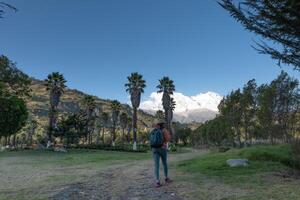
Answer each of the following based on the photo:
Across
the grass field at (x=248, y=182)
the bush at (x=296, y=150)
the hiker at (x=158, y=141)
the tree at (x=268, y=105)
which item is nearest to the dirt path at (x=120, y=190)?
the grass field at (x=248, y=182)

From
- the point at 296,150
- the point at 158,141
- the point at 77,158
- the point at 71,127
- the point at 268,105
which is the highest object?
the point at 268,105

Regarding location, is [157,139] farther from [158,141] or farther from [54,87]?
[54,87]

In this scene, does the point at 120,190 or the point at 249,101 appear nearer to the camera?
Answer: the point at 120,190

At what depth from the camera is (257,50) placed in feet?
31.8

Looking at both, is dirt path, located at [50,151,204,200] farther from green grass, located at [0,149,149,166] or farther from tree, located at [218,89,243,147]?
tree, located at [218,89,243,147]

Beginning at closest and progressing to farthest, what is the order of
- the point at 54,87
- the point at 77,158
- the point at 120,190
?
the point at 120,190 < the point at 77,158 < the point at 54,87

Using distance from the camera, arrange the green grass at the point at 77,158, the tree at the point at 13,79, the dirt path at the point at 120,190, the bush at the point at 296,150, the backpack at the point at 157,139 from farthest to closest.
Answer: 1. the green grass at the point at 77,158
2. the tree at the point at 13,79
3. the bush at the point at 296,150
4. the backpack at the point at 157,139
5. the dirt path at the point at 120,190

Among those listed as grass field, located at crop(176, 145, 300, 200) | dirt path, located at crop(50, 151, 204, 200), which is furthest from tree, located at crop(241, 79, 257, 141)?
dirt path, located at crop(50, 151, 204, 200)

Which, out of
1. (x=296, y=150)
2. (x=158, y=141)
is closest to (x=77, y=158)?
(x=158, y=141)

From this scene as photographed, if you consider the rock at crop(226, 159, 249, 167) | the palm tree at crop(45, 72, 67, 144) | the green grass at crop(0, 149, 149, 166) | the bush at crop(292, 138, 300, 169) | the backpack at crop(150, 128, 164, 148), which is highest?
the palm tree at crop(45, 72, 67, 144)

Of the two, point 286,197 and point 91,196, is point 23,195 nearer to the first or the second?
point 91,196

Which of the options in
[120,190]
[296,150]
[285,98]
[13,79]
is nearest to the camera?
[120,190]

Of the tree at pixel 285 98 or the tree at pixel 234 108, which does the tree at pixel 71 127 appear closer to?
the tree at pixel 234 108

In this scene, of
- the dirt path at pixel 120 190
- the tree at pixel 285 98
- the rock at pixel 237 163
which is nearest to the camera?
the dirt path at pixel 120 190
